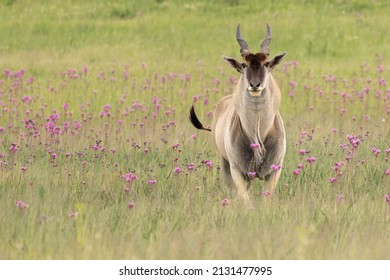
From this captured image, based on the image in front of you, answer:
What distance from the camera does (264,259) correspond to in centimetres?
520

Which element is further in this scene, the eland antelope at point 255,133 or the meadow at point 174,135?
→ the eland antelope at point 255,133

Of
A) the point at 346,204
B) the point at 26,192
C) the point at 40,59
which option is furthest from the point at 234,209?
the point at 40,59

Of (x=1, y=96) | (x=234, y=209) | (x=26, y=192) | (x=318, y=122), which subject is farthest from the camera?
(x=1, y=96)

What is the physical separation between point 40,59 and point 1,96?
587 cm

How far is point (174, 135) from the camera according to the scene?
11.5 metres

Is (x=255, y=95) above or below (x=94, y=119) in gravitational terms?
above

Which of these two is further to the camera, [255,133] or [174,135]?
[174,135]

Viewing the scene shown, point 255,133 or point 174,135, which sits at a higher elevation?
point 255,133

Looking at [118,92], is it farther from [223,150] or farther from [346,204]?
[346,204]

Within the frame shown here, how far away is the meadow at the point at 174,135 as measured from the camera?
563cm

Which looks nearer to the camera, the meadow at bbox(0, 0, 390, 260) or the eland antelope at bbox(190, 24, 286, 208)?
the meadow at bbox(0, 0, 390, 260)

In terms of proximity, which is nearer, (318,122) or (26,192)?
(26,192)

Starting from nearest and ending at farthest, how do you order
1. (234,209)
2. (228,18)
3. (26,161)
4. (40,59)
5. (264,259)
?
1. (264,259)
2. (234,209)
3. (26,161)
4. (40,59)
5. (228,18)

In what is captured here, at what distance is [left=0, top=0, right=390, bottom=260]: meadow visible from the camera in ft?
18.5
